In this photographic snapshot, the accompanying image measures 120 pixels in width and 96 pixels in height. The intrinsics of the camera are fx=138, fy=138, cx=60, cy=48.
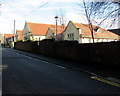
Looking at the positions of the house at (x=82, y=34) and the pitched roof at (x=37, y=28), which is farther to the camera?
the pitched roof at (x=37, y=28)

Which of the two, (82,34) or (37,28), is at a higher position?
(37,28)

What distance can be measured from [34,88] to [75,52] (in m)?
7.62

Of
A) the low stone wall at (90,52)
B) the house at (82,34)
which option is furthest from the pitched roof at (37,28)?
the low stone wall at (90,52)

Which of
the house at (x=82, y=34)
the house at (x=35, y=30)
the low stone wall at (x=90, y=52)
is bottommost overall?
the low stone wall at (x=90, y=52)

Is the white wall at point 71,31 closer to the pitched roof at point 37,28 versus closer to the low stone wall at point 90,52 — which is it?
the low stone wall at point 90,52

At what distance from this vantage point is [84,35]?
31500mm

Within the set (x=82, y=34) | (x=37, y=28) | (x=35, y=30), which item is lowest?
(x=82, y=34)

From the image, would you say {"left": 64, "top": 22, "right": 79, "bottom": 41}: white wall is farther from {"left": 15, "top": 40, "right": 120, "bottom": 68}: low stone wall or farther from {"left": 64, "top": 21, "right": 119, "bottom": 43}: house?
{"left": 15, "top": 40, "right": 120, "bottom": 68}: low stone wall

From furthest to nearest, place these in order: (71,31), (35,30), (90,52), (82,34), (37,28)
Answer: (37,28)
(35,30)
(71,31)
(82,34)
(90,52)

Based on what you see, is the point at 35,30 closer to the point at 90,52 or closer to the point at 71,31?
the point at 71,31

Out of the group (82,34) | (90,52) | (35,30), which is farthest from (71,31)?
(90,52)

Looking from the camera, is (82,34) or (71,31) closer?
(82,34)

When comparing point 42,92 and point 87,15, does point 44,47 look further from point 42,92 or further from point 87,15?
point 42,92

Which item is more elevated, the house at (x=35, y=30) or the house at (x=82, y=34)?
the house at (x=35, y=30)
